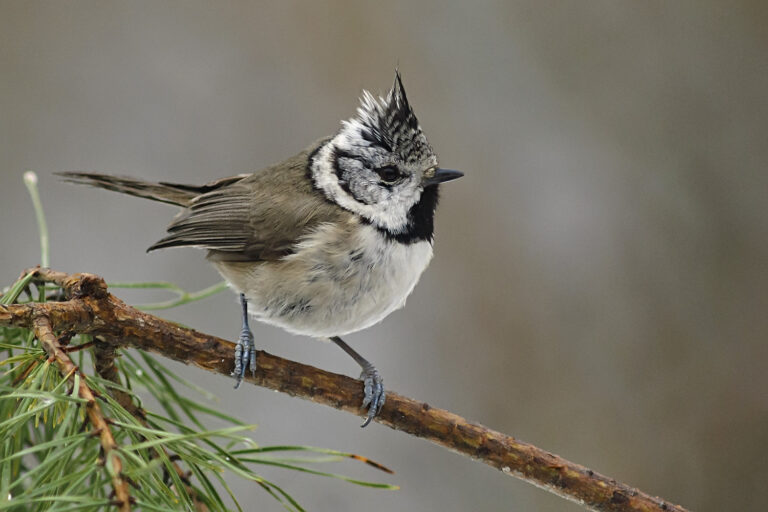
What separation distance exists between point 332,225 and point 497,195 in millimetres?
1795

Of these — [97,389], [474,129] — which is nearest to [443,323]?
[474,129]

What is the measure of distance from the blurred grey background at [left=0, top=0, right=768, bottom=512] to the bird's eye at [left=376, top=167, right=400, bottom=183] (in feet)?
4.97

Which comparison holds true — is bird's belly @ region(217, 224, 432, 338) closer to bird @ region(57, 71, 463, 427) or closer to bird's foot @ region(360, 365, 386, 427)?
bird @ region(57, 71, 463, 427)

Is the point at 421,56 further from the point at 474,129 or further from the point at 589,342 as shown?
the point at 589,342

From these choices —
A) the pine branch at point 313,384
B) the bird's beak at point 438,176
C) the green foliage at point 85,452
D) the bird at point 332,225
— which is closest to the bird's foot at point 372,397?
the pine branch at point 313,384

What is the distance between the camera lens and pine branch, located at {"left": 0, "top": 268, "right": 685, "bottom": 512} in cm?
149

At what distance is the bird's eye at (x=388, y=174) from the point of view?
2486mm

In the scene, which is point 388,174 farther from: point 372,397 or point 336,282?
point 372,397

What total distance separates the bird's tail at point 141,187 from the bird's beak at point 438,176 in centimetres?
88

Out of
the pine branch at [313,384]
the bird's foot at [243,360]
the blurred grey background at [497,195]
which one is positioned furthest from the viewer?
the blurred grey background at [497,195]

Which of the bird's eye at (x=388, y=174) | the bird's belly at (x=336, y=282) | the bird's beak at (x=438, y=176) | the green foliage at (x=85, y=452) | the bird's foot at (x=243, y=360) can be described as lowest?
the green foliage at (x=85, y=452)

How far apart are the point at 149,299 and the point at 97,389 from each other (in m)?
2.67

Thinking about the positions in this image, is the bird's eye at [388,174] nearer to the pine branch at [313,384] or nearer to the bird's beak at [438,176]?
the bird's beak at [438,176]

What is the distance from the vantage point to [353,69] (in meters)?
4.10
